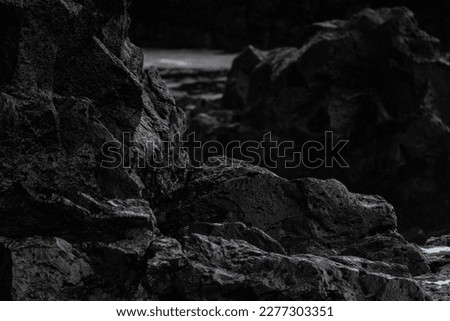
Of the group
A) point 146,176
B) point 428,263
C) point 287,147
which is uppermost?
point 146,176

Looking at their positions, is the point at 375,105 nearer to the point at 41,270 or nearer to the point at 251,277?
the point at 251,277

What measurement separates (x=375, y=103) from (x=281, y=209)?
2180 centimetres

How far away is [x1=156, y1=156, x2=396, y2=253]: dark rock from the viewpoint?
1454cm

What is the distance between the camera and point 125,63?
1512cm

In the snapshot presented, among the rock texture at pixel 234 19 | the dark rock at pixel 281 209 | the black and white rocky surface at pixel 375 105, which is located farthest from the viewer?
the rock texture at pixel 234 19

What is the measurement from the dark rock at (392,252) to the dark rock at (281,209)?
42cm

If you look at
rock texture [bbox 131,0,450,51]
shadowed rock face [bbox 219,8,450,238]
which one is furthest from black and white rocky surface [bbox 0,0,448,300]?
rock texture [bbox 131,0,450,51]

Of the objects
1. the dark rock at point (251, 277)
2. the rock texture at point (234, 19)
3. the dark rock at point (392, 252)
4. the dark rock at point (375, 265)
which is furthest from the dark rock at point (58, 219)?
the rock texture at point (234, 19)

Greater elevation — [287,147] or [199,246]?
[199,246]

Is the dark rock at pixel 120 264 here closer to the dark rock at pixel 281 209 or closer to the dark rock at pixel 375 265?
the dark rock at pixel 281 209

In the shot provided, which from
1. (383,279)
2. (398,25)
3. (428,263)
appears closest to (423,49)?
(398,25)

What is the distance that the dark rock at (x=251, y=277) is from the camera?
37.2ft

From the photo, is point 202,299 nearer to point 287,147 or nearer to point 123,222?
point 123,222
